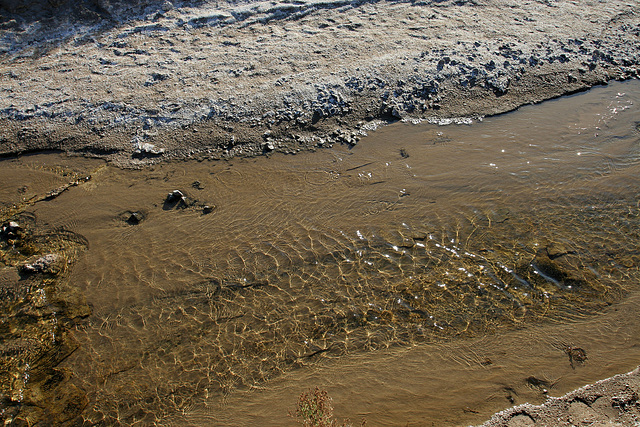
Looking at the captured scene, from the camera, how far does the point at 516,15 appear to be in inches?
319

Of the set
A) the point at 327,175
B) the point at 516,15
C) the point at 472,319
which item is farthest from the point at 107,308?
the point at 516,15

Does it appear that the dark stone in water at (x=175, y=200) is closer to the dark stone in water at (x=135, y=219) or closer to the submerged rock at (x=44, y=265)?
the dark stone in water at (x=135, y=219)

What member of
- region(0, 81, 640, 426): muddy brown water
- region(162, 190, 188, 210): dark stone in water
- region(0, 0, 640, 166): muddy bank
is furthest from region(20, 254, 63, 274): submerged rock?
region(0, 0, 640, 166): muddy bank

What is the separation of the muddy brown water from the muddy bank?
53 centimetres

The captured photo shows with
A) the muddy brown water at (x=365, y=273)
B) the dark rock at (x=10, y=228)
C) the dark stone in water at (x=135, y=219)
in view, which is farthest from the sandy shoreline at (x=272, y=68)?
the dark rock at (x=10, y=228)

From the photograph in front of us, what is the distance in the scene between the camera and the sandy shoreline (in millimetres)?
5949

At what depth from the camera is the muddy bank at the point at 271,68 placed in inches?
235

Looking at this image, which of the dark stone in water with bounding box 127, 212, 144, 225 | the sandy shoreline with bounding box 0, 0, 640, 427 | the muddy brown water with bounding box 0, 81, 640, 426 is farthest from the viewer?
the sandy shoreline with bounding box 0, 0, 640, 427

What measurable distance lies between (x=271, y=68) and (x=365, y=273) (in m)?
4.28

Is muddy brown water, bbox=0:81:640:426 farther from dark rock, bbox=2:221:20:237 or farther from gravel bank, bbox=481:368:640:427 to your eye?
dark rock, bbox=2:221:20:237

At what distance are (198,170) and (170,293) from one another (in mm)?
1994

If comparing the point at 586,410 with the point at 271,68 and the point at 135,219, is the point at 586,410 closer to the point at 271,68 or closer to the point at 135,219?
the point at 135,219

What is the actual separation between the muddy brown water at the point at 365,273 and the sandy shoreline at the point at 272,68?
504 millimetres

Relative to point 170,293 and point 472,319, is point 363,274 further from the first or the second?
point 170,293
